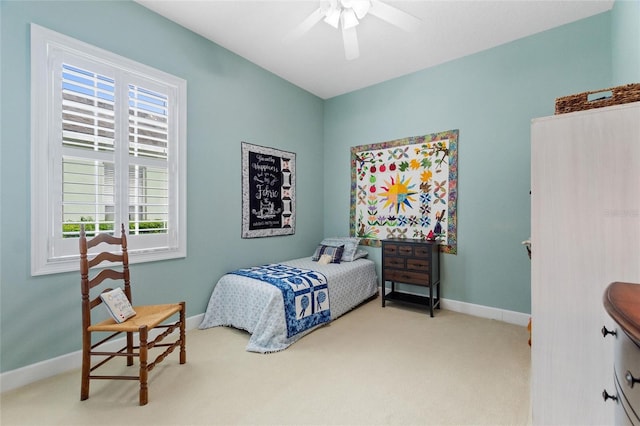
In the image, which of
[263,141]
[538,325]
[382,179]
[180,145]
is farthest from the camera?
[382,179]

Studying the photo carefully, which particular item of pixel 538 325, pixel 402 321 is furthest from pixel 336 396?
pixel 402 321

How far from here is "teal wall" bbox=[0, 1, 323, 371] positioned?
1.89 m

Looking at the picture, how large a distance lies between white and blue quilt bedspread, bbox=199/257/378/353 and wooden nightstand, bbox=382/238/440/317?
35 centimetres

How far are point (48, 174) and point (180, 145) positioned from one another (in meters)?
1.01

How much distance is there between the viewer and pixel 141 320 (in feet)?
6.25

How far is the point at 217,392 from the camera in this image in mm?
1863

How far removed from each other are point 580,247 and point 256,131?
3169mm

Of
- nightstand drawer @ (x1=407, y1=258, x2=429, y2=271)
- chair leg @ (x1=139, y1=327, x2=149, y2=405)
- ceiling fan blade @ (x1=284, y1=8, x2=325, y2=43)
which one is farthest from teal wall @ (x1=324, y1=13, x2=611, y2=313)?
chair leg @ (x1=139, y1=327, x2=149, y2=405)

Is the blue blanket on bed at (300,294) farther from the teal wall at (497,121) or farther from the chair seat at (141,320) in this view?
the teal wall at (497,121)

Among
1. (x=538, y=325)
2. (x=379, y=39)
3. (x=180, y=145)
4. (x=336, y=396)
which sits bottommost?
(x=336, y=396)

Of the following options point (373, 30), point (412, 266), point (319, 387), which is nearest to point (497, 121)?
point (373, 30)

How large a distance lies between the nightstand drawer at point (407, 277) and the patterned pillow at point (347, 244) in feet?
1.70

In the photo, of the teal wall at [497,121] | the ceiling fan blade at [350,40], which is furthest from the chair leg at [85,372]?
the teal wall at [497,121]

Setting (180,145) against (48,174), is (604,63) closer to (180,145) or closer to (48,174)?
(180,145)
